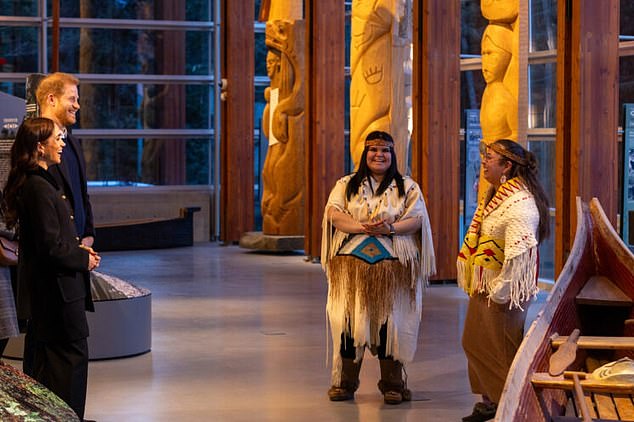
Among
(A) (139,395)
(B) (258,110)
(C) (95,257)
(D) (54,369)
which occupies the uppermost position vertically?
(B) (258,110)

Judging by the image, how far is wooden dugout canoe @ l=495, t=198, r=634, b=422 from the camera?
4309mm

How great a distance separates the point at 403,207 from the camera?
671 cm

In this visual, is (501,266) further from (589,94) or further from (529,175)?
(589,94)

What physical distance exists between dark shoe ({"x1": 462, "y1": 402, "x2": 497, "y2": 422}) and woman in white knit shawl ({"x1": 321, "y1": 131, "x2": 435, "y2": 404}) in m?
0.60

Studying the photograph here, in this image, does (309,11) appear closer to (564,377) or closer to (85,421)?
(85,421)

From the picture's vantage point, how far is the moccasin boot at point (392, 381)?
22.0 feet

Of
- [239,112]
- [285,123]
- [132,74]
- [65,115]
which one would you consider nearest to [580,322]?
[65,115]

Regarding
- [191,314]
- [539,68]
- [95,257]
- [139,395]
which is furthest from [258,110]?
[95,257]

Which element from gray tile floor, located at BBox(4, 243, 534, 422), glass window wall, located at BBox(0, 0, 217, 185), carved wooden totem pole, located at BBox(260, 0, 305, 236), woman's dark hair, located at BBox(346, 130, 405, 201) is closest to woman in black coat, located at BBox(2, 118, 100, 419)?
gray tile floor, located at BBox(4, 243, 534, 422)

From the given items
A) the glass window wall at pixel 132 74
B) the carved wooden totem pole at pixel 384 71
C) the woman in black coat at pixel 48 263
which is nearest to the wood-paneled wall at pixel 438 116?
the carved wooden totem pole at pixel 384 71

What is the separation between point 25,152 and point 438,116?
6876 mm

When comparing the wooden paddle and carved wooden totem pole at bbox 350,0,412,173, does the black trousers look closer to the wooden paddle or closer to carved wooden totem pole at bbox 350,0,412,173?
the wooden paddle

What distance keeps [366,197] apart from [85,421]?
6.34 feet

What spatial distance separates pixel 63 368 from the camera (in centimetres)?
538
